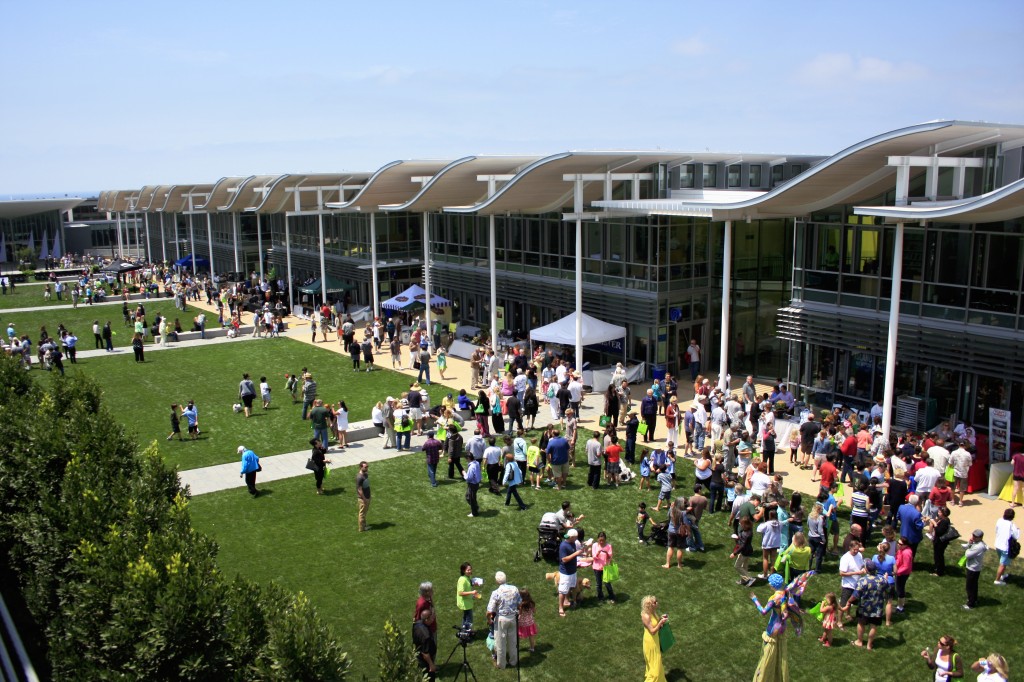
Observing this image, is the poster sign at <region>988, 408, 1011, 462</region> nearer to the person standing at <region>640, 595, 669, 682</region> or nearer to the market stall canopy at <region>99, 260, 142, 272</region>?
the person standing at <region>640, 595, 669, 682</region>

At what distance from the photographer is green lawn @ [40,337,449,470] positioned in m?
22.4

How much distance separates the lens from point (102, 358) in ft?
114

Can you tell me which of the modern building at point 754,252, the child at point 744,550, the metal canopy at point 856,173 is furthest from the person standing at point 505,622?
the metal canopy at point 856,173

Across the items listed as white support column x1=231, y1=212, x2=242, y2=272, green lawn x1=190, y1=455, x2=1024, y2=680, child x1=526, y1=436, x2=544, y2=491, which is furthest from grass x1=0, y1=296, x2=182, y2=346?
child x1=526, y1=436, x2=544, y2=491

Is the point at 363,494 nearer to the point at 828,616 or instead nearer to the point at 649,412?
the point at 649,412

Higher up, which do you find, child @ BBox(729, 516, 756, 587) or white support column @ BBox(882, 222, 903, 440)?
white support column @ BBox(882, 222, 903, 440)

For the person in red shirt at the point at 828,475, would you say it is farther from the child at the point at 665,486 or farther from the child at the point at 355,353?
the child at the point at 355,353

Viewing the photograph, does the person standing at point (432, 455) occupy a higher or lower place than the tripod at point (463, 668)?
higher

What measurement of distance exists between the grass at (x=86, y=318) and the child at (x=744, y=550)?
105 feet

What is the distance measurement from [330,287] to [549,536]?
35156mm

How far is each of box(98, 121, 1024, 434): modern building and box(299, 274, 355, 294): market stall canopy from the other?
0.61ft

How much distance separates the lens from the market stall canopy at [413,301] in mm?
36469

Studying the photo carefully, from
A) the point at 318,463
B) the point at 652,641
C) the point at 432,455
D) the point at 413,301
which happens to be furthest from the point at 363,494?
the point at 413,301

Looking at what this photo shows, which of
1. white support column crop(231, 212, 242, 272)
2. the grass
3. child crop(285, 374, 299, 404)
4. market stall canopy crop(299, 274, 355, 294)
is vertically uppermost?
white support column crop(231, 212, 242, 272)
